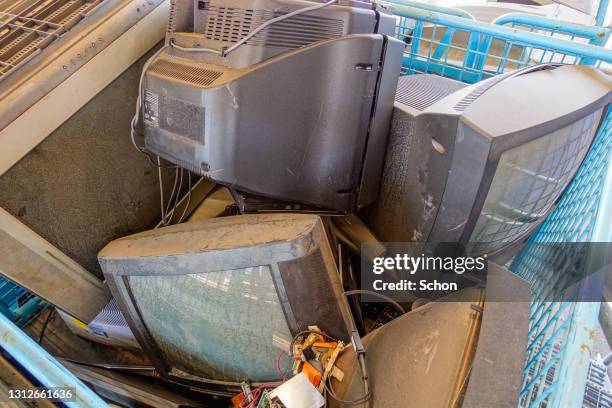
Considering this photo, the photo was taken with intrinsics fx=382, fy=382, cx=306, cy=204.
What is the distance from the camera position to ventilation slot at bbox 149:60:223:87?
823mm

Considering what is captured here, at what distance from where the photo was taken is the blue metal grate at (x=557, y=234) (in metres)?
0.53

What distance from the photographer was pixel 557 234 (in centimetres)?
87

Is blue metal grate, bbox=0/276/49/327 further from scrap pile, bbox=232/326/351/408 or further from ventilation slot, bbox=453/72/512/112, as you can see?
ventilation slot, bbox=453/72/512/112

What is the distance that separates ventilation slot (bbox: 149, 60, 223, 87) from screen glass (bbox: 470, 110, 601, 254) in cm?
60

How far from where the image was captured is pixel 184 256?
716mm

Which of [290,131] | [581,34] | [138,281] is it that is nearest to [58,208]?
[138,281]

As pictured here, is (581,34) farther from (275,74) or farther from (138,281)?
(138,281)

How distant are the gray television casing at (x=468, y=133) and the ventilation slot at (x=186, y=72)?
0.44 metres

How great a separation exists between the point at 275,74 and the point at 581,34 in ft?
3.94

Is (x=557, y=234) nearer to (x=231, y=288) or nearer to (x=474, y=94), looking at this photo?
(x=474, y=94)

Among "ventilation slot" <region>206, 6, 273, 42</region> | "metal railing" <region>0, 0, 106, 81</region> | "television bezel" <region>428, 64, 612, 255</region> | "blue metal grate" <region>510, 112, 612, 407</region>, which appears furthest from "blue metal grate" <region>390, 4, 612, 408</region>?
"metal railing" <region>0, 0, 106, 81</region>

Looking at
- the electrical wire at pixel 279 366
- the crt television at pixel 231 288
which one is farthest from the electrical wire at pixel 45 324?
the electrical wire at pixel 279 366

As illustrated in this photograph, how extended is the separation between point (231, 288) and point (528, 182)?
589 mm

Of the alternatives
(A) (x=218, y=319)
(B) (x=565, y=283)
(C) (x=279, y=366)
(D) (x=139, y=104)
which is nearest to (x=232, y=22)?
(D) (x=139, y=104)
